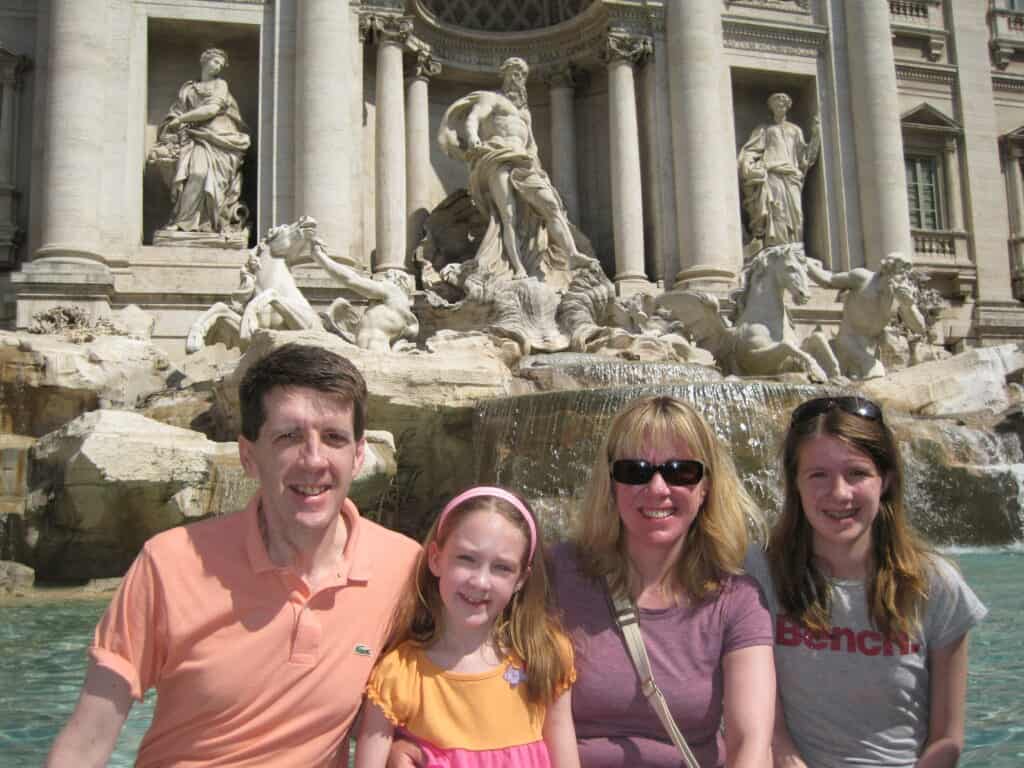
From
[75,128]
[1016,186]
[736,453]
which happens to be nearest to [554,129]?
[75,128]

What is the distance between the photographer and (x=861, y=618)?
222cm

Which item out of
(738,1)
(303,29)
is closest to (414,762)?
(303,29)

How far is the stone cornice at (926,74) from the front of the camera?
19.3 meters

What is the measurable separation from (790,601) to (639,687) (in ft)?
1.46

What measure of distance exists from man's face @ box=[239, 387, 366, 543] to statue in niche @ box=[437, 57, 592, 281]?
1240 cm

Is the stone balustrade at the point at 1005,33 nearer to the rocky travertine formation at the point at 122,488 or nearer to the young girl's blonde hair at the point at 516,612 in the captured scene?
the rocky travertine formation at the point at 122,488

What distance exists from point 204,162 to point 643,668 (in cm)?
1426

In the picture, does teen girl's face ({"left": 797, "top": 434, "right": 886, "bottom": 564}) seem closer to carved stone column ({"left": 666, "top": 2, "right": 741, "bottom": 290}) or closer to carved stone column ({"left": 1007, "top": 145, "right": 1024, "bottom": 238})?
carved stone column ({"left": 666, "top": 2, "right": 741, "bottom": 290})

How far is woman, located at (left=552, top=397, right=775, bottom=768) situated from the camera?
2.09 metres

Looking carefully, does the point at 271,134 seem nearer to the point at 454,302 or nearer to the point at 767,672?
the point at 454,302

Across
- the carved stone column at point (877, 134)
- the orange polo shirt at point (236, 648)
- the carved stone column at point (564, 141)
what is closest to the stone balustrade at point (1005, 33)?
the carved stone column at point (877, 134)

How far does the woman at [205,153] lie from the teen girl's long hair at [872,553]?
45.4 feet

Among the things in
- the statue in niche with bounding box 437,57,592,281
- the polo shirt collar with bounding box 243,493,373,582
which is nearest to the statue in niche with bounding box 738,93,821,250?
the statue in niche with bounding box 437,57,592,281

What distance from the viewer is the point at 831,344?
12.9 metres
